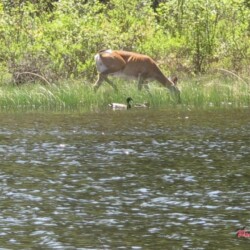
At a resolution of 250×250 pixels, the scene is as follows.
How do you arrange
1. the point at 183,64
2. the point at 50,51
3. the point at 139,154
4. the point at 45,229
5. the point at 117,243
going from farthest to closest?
the point at 183,64, the point at 50,51, the point at 139,154, the point at 45,229, the point at 117,243

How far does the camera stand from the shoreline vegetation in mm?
26547

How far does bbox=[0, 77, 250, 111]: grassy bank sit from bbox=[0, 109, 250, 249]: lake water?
3249 millimetres

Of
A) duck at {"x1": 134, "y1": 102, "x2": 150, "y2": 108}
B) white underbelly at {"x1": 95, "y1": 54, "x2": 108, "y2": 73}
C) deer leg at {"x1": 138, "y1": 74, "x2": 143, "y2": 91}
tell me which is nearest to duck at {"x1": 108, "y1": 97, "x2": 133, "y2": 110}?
duck at {"x1": 134, "y1": 102, "x2": 150, "y2": 108}

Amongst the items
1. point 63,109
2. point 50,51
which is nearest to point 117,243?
point 63,109

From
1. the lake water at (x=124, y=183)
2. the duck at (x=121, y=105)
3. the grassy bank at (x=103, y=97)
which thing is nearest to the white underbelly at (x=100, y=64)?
the grassy bank at (x=103, y=97)

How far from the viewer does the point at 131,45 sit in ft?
111

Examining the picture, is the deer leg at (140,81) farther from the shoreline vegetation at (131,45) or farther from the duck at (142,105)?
the duck at (142,105)

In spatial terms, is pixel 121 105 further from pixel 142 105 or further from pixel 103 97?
pixel 103 97

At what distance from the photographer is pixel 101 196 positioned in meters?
12.0

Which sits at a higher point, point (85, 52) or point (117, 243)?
point (85, 52)

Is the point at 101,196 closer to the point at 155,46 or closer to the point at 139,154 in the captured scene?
the point at 139,154

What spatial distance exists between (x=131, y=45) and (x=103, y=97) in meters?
8.39

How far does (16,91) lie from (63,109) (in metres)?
1.53

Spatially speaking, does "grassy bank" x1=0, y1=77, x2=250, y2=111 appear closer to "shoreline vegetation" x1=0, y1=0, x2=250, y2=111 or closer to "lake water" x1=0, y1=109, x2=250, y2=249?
"shoreline vegetation" x1=0, y1=0, x2=250, y2=111
